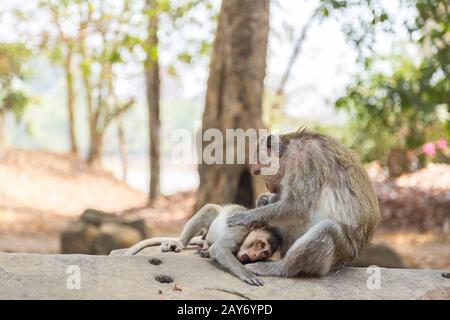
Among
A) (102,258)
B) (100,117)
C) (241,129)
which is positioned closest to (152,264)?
(102,258)

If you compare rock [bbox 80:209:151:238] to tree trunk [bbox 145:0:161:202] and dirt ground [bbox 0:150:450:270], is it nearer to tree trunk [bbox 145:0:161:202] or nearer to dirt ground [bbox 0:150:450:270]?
dirt ground [bbox 0:150:450:270]

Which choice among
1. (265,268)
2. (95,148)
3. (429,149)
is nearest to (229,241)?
(265,268)

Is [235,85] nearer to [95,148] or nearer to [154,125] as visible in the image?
[154,125]

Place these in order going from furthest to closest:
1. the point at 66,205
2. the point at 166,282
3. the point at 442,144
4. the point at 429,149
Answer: the point at 66,205 < the point at 429,149 < the point at 442,144 < the point at 166,282

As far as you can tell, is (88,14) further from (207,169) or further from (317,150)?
(317,150)

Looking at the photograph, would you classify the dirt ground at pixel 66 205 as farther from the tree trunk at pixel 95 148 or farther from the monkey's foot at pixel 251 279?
the monkey's foot at pixel 251 279

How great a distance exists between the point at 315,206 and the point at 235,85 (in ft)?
23.2

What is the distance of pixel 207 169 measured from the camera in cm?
1278

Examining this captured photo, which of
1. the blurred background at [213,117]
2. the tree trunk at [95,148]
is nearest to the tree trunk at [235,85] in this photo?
the blurred background at [213,117]

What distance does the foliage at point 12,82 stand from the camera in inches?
968

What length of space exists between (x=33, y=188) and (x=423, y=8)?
15.0m

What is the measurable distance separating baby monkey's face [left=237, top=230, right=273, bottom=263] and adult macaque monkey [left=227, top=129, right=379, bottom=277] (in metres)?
0.07

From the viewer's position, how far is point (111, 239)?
39.3ft

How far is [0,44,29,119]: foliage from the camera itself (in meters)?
24.6
